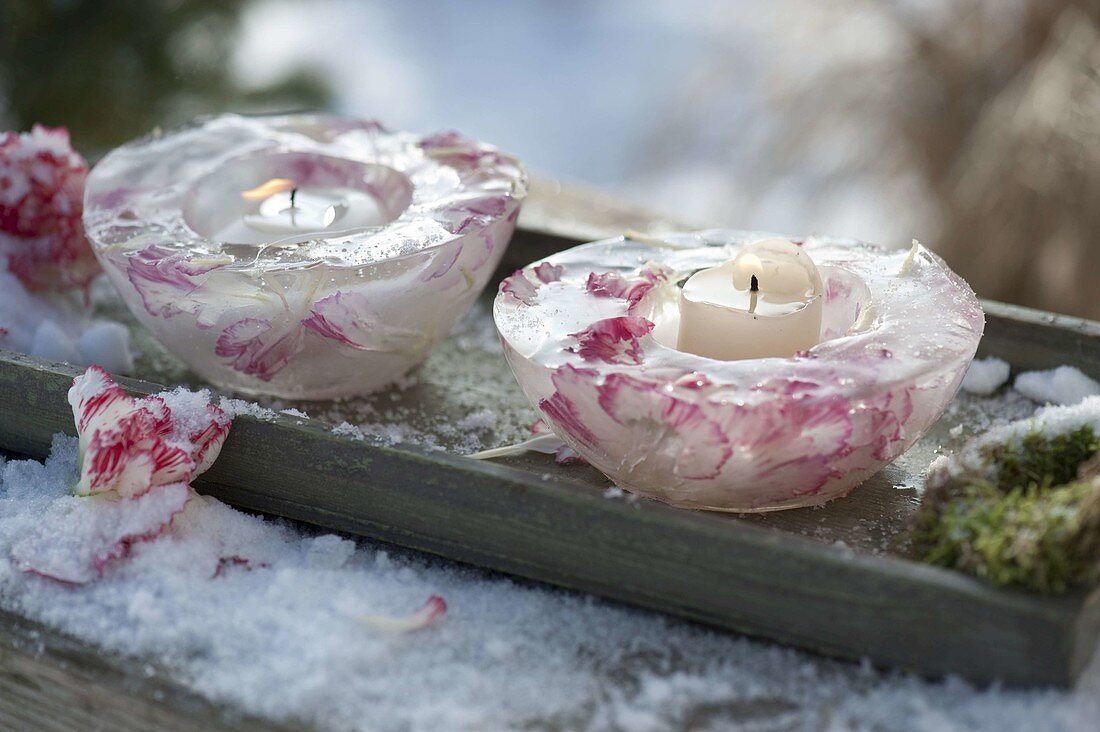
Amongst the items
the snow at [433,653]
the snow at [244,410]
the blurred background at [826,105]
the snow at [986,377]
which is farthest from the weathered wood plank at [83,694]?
the blurred background at [826,105]

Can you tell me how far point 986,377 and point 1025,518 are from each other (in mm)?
235

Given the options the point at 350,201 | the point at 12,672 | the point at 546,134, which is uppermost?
the point at 350,201

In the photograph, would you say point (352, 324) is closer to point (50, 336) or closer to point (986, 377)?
point (50, 336)

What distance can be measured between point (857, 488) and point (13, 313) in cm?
49

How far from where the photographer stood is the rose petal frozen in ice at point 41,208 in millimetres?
682

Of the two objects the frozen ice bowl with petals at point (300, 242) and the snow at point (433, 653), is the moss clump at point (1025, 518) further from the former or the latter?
the frozen ice bowl with petals at point (300, 242)

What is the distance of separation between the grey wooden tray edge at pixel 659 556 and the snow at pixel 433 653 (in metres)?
0.01

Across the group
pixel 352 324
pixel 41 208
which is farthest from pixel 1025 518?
pixel 41 208

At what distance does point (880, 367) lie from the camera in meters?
0.48

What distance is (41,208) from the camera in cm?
69

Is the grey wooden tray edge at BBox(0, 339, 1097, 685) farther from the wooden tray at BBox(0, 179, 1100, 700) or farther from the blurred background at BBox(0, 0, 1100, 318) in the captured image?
the blurred background at BBox(0, 0, 1100, 318)

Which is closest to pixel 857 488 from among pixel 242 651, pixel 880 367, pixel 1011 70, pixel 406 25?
pixel 880 367

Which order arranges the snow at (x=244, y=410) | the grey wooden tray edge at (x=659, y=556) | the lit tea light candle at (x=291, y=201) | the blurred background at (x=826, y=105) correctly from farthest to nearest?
the blurred background at (x=826, y=105)
the lit tea light candle at (x=291, y=201)
the snow at (x=244, y=410)
the grey wooden tray edge at (x=659, y=556)

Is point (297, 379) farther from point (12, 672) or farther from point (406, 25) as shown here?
point (406, 25)
